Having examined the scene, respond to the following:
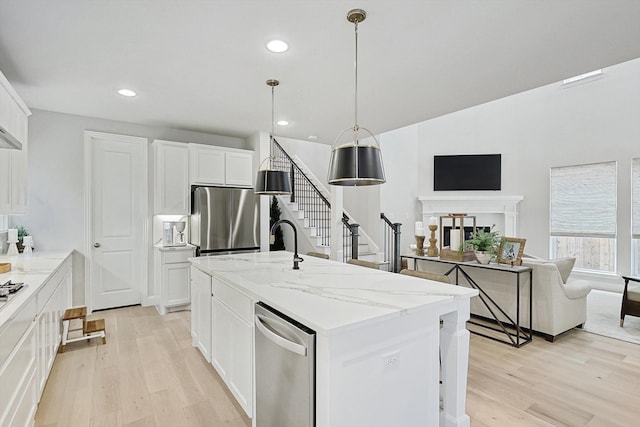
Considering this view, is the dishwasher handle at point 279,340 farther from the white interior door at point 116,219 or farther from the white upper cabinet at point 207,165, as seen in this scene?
the white interior door at point 116,219

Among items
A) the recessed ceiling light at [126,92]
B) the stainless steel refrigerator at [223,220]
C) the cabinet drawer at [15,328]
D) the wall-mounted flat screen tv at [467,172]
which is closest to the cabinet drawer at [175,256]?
the stainless steel refrigerator at [223,220]

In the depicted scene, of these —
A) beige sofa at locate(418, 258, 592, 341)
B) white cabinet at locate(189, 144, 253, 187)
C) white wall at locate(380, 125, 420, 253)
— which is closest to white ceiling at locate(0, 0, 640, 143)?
white cabinet at locate(189, 144, 253, 187)

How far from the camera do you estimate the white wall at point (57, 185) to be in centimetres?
411

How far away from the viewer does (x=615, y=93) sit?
19.5 feet

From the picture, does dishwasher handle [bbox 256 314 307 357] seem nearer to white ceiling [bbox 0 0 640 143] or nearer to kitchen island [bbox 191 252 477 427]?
kitchen island [bbox 191 252 477 427]

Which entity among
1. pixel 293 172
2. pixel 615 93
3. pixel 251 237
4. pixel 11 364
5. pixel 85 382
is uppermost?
pixel 615 93

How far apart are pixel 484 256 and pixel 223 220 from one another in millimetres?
3436

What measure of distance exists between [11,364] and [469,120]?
338 inches

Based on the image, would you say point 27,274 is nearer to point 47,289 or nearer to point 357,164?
point 47,289

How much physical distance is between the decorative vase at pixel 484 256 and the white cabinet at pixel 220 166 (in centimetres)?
349

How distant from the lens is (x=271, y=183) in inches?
116

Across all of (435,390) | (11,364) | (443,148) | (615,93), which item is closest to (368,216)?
(443,148)

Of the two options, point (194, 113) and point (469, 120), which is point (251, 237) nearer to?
point (194, 113)

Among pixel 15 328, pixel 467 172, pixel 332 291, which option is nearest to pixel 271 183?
pixel 332 291
